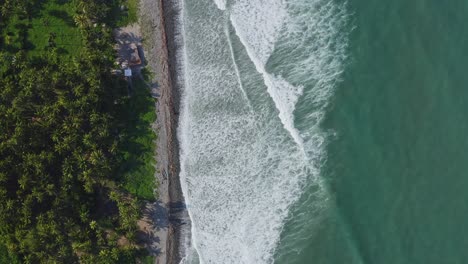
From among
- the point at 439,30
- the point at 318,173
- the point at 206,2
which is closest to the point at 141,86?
the point at 206,2

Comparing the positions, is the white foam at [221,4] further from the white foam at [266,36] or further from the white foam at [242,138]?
the white foam at [266,36]

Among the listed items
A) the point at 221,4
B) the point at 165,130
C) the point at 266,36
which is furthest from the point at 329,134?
the point at 221,4

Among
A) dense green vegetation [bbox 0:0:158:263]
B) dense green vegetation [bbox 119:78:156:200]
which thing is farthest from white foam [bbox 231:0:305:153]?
dense green vegetation [bbox 0:0:158:263]

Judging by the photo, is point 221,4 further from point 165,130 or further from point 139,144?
point 139,144

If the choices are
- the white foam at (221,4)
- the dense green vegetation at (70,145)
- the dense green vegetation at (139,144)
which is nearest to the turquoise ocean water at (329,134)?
the white foam at (221,4)

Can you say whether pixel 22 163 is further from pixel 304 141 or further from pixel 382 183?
pixel 382 183

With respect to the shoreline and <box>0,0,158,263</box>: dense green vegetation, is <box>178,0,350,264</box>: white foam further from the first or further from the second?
<box>0,0,158,263</box>: dense green vegetation
